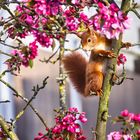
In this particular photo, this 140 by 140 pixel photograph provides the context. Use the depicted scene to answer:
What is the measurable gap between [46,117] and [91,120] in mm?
526

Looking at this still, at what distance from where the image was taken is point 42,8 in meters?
1.64

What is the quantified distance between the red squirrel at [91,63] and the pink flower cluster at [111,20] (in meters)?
→ 0.09

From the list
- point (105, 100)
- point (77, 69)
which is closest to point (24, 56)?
point (77, 69)

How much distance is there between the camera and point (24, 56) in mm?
2061

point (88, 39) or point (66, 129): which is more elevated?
point (88, 39)

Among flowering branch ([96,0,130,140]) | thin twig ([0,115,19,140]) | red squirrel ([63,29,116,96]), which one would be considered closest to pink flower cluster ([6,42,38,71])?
red squirrel ([63,29,116,96])

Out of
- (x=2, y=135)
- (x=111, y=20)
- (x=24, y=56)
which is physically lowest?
(x=2, y=135)

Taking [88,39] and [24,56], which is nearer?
[88,39]

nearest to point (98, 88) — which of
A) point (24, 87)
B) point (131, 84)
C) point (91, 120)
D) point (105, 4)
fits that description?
point (105, 4)

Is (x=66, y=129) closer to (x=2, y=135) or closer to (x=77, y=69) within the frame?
(x=2, y=135)

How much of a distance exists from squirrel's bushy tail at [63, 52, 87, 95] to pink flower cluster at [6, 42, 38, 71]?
0.55ft

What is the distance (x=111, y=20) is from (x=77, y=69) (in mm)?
711

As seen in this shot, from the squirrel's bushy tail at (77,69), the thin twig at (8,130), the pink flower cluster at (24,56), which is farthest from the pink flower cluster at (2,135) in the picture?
the squirrel's bushy tail at (77,69)

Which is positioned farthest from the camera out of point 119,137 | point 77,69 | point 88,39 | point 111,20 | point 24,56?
point 77,69
